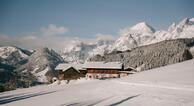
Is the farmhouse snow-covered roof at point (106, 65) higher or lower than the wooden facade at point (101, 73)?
higher

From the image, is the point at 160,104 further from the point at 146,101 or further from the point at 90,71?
the point at 90,71

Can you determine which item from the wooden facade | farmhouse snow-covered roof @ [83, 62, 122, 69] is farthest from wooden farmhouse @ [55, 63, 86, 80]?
farmhouse snow-covered roof @ [83, 62, 122, 69]

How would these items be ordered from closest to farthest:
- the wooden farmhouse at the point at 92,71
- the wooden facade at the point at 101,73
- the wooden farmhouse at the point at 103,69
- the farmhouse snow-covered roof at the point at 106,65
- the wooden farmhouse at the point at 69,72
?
the wooden farmhouse at the point at 69,72 < the wooden farmhouse at the point at 92,71 < the wooden facade at the point at 101,73 < the wooden farmhouse at the point at 103,69 < the farmhouse snow-covered roof at the point at 106,65

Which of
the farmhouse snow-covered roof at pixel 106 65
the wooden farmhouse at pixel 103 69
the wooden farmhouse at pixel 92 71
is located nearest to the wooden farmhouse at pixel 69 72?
the wooden farmhouse at pixel 92 71

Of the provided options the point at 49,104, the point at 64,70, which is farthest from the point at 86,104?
the point at 64,70

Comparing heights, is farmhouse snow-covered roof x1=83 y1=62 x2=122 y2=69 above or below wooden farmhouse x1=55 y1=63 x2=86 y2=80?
above

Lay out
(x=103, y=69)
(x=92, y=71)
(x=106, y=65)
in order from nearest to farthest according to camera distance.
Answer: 1. (x=103, y=69)
2. (x=106, y=65)
3. (x=92, y=71)

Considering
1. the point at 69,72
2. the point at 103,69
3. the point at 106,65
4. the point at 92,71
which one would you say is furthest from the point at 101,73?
the point at 69,72

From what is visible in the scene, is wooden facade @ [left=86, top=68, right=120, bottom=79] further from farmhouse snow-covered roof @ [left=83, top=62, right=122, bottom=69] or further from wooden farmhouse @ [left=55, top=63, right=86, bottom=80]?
wooden farmhouse @ [left=55, top=63, right=86, bottom=80]

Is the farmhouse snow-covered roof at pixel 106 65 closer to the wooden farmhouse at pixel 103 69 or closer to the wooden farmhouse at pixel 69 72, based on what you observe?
the wooden farmhouse at pixel 103 69

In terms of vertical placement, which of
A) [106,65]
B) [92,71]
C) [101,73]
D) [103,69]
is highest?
[106,65]

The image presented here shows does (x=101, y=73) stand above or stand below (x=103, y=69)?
below

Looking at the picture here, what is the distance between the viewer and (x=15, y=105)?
2770 centimetres

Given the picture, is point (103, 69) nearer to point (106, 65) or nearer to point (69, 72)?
point (106, 65)
